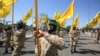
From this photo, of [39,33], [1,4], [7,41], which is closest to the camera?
[39,33]

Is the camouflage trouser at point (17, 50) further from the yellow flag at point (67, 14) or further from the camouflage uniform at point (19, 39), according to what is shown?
the yellow flag at point (67, 14)

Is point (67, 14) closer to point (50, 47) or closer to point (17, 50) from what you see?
point (50, 47)

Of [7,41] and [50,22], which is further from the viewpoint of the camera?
[7,41]

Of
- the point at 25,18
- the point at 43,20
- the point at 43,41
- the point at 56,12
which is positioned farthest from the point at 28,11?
the point at 43,41

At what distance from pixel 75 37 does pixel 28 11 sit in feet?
28.1

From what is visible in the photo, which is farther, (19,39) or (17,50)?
(19,39)

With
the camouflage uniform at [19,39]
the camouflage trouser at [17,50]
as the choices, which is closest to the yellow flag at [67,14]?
the camouflage trouser at [17,50]

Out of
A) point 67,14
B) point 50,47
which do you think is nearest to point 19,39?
point 67,14

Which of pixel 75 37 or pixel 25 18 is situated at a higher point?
pixel 25 18

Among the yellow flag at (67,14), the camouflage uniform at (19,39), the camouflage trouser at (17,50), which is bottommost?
the camouflage trouser at (17,50)

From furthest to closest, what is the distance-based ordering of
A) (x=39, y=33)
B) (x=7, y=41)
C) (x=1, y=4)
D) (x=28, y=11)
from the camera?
(x=28, y=11) → (x=7, y=41) → (x=1, y=4) → (x=39, y=33)

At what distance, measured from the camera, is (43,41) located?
5.36 meters

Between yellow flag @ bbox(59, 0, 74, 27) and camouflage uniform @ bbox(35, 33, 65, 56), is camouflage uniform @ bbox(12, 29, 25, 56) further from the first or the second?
A: camouflage uniform @ bbox(35, 33, 65, 56)

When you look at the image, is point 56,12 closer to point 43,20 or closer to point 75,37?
point 43,20
